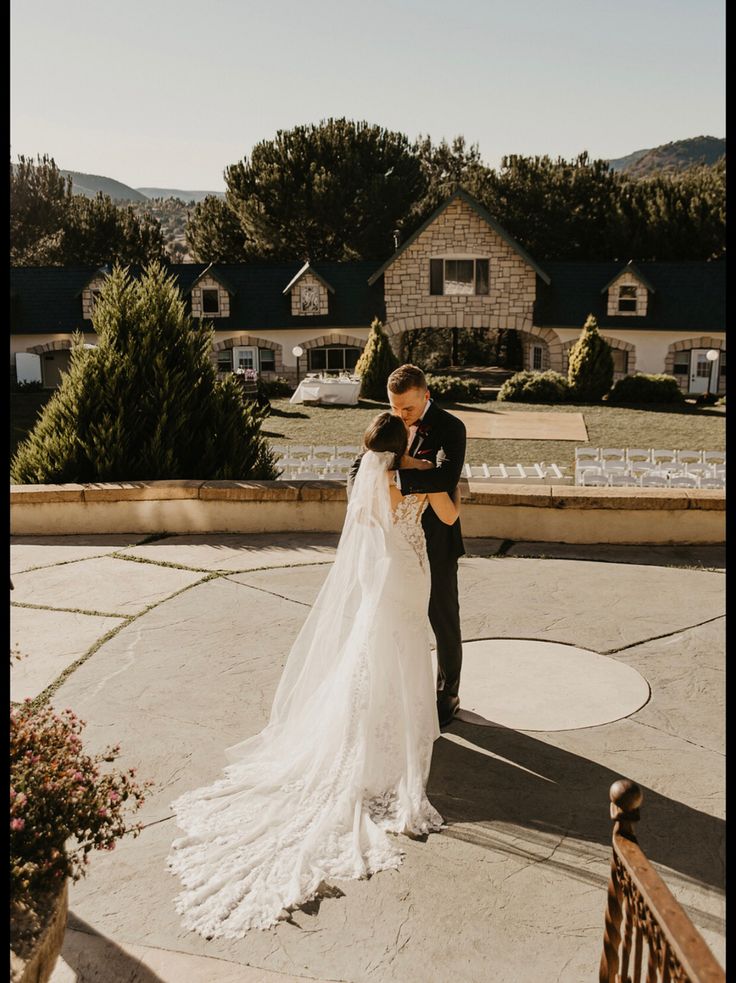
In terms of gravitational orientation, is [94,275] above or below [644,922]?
above

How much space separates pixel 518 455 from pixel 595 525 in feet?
41.7

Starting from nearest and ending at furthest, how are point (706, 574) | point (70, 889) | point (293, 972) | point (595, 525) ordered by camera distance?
point (293, 972) → point (70, 889) → point (706, 574) → point (595, 525)

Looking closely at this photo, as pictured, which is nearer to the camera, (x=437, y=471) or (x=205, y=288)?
(x=437, y=471)

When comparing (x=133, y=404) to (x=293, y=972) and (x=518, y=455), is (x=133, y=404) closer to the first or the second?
(x=293, y=972)

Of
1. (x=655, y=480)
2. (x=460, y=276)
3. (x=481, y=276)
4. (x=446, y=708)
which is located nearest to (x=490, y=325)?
(x=481, y=276)

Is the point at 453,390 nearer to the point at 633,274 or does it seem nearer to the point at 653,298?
the point at 633,274

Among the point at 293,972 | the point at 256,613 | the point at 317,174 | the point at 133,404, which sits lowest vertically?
the point at 293,972

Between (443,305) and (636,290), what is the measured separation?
28.1 feet

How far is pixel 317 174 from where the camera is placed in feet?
174

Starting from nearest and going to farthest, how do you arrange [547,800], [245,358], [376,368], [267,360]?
[547,800] → [376,368] → [245,358] → [267,360]

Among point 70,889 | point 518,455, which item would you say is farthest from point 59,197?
point 70,889

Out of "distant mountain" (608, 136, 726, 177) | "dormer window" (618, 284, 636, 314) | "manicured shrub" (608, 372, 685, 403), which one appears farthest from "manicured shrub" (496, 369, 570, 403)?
"distant mountain" (608, 136, 726, 177)

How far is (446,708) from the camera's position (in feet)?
19.2

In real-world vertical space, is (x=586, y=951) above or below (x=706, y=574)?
below
